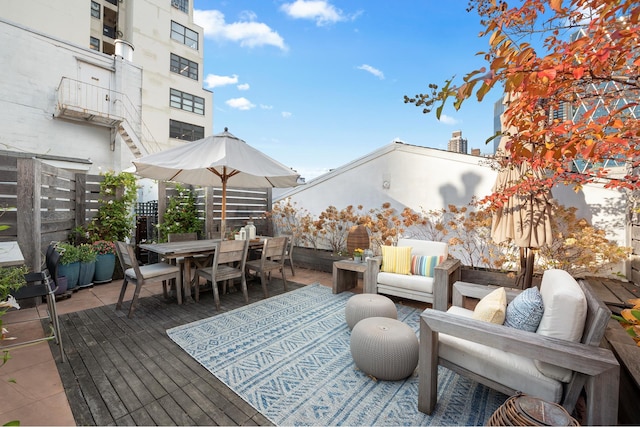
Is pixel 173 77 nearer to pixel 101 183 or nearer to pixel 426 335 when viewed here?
pixel 101 183

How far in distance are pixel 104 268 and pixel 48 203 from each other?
1.40 metres

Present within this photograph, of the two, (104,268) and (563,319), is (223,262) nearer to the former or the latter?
(104,268)

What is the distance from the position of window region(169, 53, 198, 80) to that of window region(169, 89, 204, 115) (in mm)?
1111

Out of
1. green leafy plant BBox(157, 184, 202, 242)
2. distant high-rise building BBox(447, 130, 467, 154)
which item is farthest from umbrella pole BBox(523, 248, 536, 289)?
green leafy plant BBox(157, 184, 202, 242)

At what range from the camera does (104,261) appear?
505 centimetres

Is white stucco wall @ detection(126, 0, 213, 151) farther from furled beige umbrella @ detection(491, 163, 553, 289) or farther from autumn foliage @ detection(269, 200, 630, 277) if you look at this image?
furled beige umbrella @ detection(491, 163, 553, 289)

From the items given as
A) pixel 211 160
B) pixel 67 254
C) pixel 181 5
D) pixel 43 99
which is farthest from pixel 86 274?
pixel 181 5

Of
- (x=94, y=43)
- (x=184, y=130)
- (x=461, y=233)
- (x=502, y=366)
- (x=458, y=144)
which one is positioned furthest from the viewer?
(x=184, y=130)

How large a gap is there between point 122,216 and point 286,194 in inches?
150

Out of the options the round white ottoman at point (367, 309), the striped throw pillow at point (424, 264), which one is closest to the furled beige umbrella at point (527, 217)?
the striped throw pillow at point (424, 264)

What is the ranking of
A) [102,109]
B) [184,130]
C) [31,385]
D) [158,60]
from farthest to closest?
[184,130] < [158,60] < [102,109] < [31,385]

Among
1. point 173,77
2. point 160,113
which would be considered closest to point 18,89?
point 160,113

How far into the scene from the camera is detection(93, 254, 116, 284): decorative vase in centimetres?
502

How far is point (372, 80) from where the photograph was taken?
24.5ft
